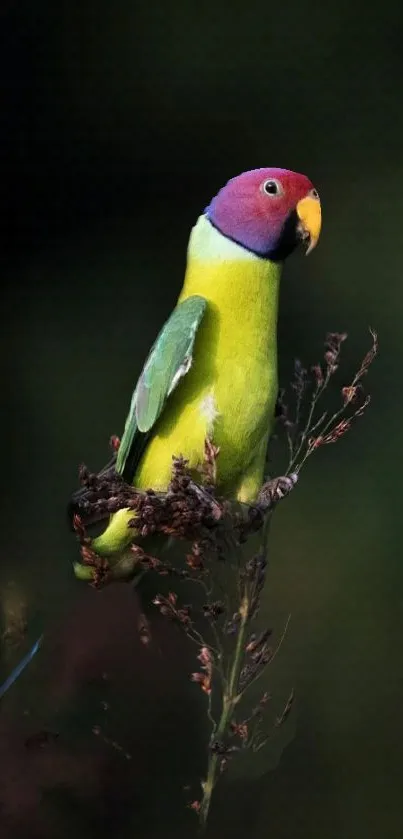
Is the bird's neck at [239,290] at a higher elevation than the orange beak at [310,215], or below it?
below

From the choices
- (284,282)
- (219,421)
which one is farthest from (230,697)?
(284,282)

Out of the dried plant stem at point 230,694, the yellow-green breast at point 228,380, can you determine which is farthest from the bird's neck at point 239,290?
the dried plant stem at point 230,694

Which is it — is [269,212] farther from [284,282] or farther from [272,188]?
[284,282]

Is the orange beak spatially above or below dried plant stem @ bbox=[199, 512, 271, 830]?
above

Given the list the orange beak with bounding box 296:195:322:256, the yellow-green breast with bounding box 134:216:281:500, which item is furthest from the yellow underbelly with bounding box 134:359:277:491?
the orange beak with bounding box 296:195:322:256

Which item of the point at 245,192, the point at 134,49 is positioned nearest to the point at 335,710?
the point at 245,192

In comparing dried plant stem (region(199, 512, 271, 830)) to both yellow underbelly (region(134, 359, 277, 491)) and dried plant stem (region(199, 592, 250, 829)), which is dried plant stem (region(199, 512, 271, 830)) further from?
yellow underbelly (region(134, 359, 277, 491))

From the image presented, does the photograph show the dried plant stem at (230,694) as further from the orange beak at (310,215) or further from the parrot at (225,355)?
the orange beak at (310,215)
